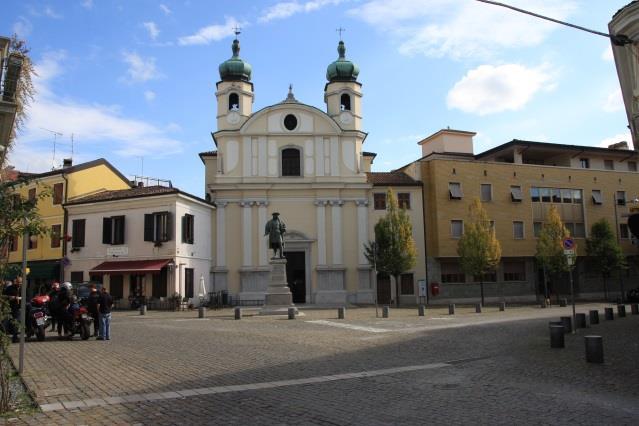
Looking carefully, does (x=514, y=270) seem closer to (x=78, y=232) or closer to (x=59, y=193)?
(x=78, y=232)

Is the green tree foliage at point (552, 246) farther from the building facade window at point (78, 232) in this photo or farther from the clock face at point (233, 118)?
the building facade window at point (78, 232)

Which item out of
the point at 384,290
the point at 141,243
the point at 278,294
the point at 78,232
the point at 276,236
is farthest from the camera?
the point at 384,290

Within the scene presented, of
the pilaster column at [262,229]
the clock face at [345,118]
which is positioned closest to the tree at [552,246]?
the clock face at [345,118]

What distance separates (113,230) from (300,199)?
42.5 feet

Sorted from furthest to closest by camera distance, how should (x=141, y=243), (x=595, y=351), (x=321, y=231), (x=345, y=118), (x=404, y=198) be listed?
(x=345, y=118) < (x=404, y=198) < (x=321, y=231) < (x=141, y=243) < (x=595, y=351)

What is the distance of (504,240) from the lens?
41.9 meters

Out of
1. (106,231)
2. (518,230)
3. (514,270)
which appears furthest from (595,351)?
(518,230)

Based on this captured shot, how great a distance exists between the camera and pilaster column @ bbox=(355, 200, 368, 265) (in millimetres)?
39562

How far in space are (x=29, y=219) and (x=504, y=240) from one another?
38.8 m

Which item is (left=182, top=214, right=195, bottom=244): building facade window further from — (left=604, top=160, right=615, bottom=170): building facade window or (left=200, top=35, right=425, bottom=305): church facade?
(left=604, top=160, right=615, bottom=170): building facade window

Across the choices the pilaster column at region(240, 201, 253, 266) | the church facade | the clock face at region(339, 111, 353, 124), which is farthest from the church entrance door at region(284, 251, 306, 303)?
the clock face at region(339, 111, 353, 124)

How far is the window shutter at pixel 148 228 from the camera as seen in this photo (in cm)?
3412

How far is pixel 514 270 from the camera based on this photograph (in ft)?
139

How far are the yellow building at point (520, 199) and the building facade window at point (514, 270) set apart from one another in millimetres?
44
